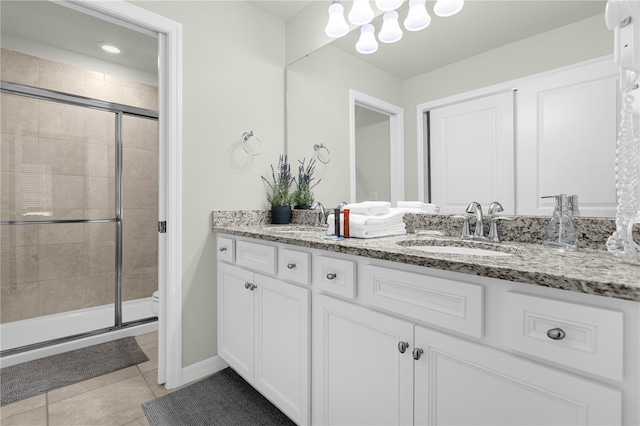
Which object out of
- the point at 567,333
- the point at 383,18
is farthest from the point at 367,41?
the point at 567,333

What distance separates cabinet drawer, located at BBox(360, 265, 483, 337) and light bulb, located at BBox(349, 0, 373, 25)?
1467 millimetres

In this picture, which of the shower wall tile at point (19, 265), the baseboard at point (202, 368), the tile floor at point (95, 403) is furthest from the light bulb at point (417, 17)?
the shower wall tile at point (19, 265)

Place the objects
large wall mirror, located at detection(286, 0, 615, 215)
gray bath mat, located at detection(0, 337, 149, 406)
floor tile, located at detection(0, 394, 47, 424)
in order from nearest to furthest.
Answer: large wall mirror, located at detection(286, 0, 615, 215) < floor tile, located at detection(0, 394, 47, 424) < gray bath mat, located at detection(0, 337, 149, 406)

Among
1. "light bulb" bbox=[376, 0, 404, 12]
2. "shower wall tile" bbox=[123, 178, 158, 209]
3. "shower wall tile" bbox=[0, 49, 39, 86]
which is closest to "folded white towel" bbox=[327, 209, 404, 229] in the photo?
"light bulb" bbox=[376, 0, 404, 12]

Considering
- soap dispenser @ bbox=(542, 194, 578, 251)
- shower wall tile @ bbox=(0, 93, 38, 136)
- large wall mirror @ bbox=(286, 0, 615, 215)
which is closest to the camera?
soap dispenser @ bbox=(542, 194, 578, 251)

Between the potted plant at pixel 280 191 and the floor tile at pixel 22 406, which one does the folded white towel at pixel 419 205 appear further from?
the floor tile at pixel 22 406

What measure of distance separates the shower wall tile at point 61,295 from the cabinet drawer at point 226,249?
182 centimetres

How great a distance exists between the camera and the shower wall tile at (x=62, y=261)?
2.70 m

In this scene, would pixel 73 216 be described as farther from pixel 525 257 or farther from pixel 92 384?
pixel 525 257

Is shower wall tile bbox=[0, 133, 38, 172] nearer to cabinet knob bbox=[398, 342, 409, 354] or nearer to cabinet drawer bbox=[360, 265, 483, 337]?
cabinet drawer bbox=[360, 265, 483, 337]

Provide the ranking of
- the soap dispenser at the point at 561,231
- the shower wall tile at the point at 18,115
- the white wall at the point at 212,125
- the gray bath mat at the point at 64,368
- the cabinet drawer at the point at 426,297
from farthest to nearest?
1. the shower wall tile at the point at 18,115
2. the white wall at the point at 212,125
3. the gray bath mat at the point at 64,368
4. the soap dispenser at the point at 561,231
5. the cabinet drawer at the point at 426,297

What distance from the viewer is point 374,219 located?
1.36 metres

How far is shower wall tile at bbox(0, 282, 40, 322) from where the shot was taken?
250 centimetres

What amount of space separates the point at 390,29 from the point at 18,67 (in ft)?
9.20
